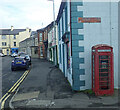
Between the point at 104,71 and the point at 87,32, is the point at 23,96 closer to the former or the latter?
the point at 104,71

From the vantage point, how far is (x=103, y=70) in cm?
752

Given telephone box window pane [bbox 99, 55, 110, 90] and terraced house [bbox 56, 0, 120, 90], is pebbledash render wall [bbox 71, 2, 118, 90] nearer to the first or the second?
terraced house [bbox 56, 0, 120, 90]

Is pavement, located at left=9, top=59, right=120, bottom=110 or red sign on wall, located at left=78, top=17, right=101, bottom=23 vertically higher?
red sign on wall, located at left=78, top=17, right=101, bottom=23

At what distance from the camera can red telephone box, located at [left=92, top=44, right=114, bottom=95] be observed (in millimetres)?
7308

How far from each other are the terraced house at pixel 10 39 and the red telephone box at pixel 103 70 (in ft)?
192

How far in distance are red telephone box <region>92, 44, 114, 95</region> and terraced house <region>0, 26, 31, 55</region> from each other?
58.4 metres

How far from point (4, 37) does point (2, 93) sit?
56.6 metres

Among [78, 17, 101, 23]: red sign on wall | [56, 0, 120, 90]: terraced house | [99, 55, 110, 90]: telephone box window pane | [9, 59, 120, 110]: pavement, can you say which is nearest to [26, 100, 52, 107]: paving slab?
[9, 59, 120, 110]: pavement

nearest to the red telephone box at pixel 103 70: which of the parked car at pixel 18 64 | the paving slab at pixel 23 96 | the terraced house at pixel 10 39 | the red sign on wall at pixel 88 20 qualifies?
the red sign on wall at pixel 88 20

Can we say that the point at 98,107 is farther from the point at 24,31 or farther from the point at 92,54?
the point at 24,31

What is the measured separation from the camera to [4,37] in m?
60.7

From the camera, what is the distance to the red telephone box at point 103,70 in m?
7.31

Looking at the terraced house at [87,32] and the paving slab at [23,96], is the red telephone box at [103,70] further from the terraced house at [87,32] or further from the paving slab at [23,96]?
the paving slab at [23,96]

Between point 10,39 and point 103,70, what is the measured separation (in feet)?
193
